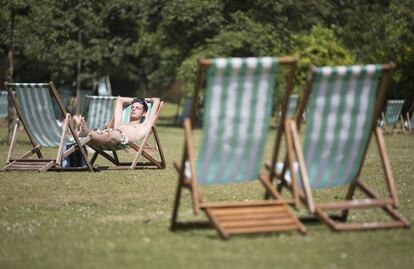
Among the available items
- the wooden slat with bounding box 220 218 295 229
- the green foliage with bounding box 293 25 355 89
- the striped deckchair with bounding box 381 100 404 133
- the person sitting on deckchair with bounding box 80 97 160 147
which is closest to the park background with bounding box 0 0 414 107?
the green foliage with bounding box 293 25 355 89

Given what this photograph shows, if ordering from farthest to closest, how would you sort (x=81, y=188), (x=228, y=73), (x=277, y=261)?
(x=81, y=188) < (x=228, y=73) < (x=277, y=261)

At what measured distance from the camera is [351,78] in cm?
614

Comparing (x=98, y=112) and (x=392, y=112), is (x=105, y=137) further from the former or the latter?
(x=392, y=112)

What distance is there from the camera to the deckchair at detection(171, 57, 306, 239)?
591cm

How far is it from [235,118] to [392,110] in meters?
19.2

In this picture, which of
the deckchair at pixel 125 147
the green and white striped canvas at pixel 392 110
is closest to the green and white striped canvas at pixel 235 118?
the deckchair at pixel 125 147

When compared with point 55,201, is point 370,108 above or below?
above

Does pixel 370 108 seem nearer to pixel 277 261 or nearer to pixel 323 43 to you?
pixel 277 261

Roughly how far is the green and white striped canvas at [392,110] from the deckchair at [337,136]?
1821 cm

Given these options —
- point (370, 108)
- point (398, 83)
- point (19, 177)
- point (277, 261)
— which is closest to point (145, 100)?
point (19, 177)

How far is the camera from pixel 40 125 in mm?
11172

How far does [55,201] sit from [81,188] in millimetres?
1061

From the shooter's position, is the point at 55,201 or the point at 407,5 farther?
the point at 407,5

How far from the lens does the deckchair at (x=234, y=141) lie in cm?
591
